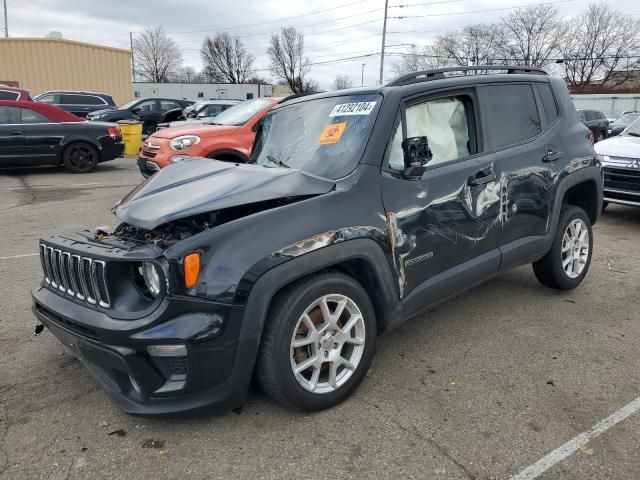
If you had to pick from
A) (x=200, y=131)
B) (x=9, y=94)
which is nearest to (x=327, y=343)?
(x=200, y=131)

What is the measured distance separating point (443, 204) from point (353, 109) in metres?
0.85

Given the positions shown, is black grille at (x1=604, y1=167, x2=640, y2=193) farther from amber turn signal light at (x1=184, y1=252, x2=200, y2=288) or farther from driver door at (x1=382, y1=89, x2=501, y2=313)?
amber turn signal light at (x1=184, y1=252, x2=200, y2=288)

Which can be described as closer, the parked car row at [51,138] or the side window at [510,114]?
the side window at [510,114]

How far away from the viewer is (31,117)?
11484mm

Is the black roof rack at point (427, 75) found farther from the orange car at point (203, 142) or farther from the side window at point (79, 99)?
the side window at point (79, 99)

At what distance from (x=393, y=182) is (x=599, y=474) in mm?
1816

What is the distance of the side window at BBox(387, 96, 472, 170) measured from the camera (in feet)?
11.0

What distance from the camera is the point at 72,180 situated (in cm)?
1147

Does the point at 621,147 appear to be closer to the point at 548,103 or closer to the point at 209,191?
the point at 548,103

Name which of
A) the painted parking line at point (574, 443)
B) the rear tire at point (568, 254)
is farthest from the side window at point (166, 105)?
the painted parking line at point (574, 443)

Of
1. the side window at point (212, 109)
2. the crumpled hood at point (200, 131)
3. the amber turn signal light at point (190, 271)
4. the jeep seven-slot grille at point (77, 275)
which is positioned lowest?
the jeep seven-slot grille at point (77, 275)

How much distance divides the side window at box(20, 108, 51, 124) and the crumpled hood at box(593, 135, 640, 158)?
36.7ft

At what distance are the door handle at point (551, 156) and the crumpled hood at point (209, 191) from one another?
207 centimetres

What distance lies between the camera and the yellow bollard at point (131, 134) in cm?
1553
